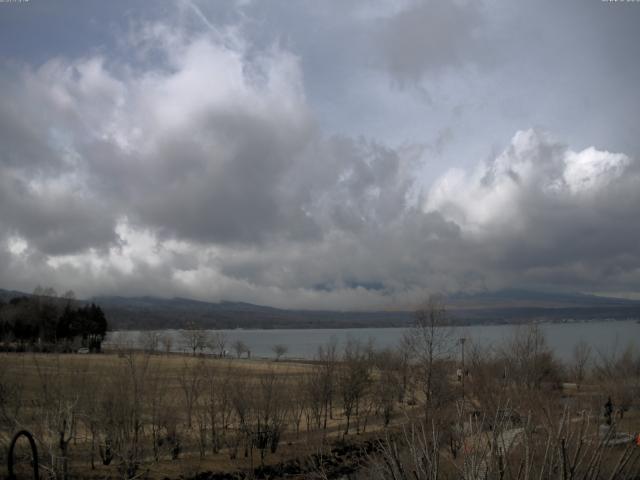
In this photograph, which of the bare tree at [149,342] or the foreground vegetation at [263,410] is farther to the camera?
the bare tree at [149,342]

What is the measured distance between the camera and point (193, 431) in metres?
36.1

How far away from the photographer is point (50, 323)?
4833 inches

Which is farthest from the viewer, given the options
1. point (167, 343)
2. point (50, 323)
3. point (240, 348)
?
point (240, 348)

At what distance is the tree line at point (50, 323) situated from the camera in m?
115

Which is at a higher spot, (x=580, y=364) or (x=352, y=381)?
(x=352, y=381)

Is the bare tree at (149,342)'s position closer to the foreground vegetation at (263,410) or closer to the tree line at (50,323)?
the foreground vegetation at (263,410)

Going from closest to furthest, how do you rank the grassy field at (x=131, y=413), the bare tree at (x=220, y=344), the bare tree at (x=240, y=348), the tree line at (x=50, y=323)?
the grassy field at (x=131, y=413), the bare tree at (x=220, y=344), the tree line at (x=50, y=323), the bare tree at (x=240, y=348)

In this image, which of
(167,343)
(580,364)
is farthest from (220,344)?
(580,364)

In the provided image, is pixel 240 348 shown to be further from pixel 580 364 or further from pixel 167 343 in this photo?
pixel 580 364

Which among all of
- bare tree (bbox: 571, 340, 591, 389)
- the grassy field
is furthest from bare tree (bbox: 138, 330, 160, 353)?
bare tree (bbox: 571, 340, 591, 389)

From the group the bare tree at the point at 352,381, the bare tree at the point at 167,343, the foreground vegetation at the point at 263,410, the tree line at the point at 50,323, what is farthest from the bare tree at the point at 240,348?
the foreground vegetation at the point at 263,410

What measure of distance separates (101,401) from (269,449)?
11.4m

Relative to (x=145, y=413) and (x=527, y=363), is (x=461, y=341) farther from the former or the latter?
(x=145, y=413)

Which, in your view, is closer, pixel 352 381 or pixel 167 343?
pixel 352 381
